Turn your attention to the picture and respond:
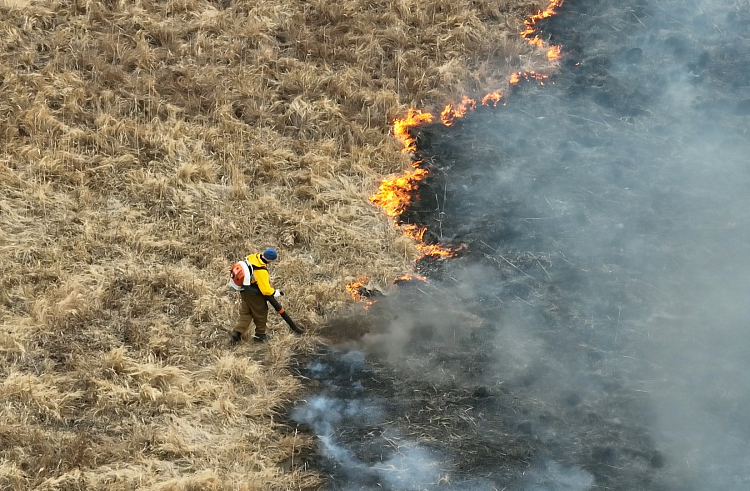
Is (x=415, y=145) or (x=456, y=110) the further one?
(x=456, y=110)

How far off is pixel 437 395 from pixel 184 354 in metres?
2.88

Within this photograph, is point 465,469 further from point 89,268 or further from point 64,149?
point 64,149

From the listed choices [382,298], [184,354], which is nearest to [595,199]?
[382,298]

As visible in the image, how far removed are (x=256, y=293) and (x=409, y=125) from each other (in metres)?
5.24

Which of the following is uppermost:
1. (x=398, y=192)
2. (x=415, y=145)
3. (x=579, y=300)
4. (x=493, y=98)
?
(x=493, y=98)

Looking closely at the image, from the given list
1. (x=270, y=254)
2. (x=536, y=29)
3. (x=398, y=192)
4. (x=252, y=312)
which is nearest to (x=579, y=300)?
(x=398, y=192)

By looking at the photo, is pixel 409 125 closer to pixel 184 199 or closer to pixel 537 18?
pixel 537 18

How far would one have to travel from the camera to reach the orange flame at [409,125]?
14.3 m

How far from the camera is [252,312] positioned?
1059 cm

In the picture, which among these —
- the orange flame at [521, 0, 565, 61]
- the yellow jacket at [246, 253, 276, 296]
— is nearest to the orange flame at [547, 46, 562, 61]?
the orange flame at [521, 0, 565, 61]

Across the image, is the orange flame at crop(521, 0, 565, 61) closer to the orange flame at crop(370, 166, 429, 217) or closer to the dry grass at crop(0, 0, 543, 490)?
the dry grass at crop(0, 0, 543, 490)

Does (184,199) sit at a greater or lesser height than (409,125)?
lesser

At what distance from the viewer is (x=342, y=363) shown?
35.4ft

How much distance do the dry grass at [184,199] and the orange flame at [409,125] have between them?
0.70ft
